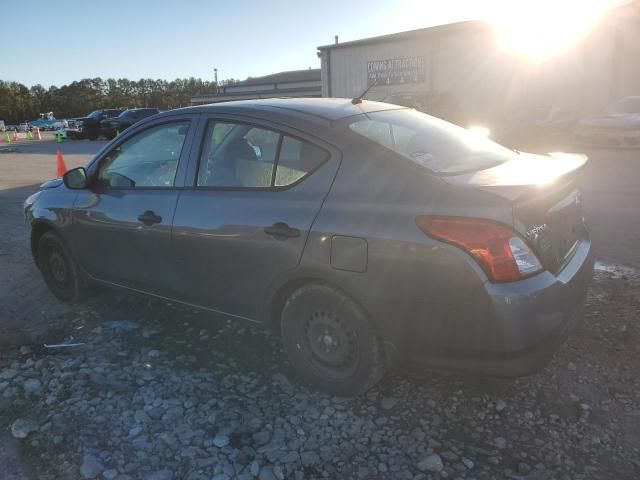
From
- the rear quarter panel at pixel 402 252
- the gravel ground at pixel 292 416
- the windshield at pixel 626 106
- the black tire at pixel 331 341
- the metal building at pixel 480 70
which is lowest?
the gravel ground at pixel 292 416

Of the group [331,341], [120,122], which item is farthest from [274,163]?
[120,122]

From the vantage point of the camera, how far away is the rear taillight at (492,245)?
2.21m

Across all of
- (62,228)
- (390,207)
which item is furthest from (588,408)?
(62,228)

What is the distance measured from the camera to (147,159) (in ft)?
11.8

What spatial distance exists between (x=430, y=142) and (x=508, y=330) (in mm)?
1298

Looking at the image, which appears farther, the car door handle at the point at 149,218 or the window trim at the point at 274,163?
the car door handle at the point at 149,218

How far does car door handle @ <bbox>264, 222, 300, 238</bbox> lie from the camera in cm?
266

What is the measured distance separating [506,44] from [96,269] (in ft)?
72.8

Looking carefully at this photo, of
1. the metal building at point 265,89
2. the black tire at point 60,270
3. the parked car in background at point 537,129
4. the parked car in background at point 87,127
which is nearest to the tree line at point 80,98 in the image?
the metal building at point 265,89

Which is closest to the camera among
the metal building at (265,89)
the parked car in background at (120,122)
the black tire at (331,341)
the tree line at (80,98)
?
the black tire at (331,341)

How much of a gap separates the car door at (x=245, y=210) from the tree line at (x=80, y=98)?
76595mm

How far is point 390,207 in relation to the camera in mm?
2416

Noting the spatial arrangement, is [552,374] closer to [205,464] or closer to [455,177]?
[455,177]

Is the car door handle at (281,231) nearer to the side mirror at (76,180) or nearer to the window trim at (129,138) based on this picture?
the window trim at (129,138)
